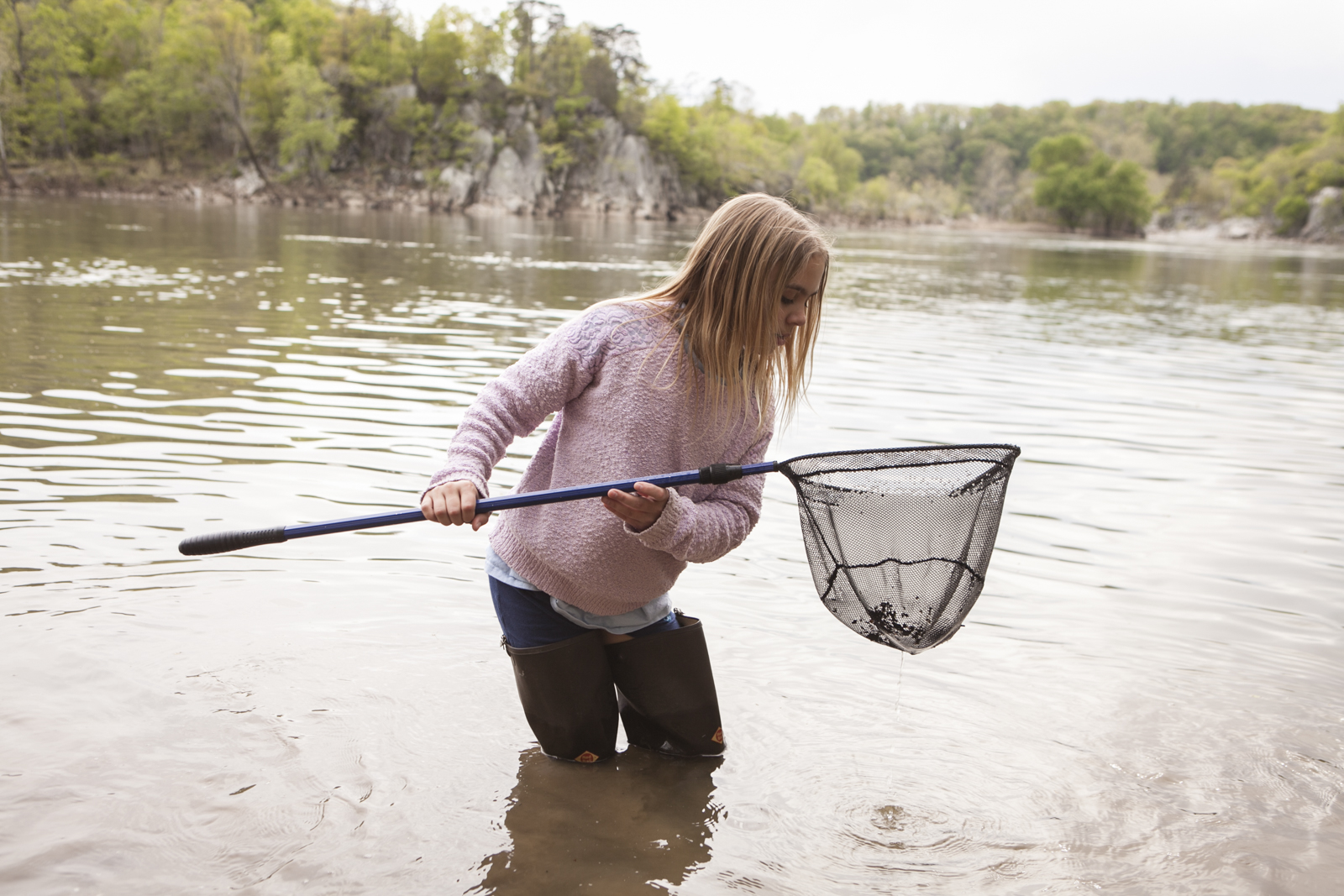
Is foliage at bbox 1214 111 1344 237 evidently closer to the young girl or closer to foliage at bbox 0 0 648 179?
foliage at bbox 0 0 648 179

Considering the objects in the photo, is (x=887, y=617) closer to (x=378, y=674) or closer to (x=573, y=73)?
(x=378, y=674)

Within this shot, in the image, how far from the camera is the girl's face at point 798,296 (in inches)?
105

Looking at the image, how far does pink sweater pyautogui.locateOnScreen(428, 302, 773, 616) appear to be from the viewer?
2.61 meters

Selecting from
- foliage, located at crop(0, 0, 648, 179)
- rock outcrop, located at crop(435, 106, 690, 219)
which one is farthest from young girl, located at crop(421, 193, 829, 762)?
foliage, located at crop(0, 0, 648, 179)

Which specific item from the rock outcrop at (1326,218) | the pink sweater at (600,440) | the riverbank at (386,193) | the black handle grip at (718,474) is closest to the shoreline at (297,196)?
the riverbank at (386,193)

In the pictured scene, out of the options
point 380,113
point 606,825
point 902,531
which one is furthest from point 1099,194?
point 606,825

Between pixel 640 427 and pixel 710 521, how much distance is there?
0.31 meters

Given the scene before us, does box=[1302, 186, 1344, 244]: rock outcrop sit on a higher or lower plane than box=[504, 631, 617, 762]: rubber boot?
higher

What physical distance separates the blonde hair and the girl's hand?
38 cm

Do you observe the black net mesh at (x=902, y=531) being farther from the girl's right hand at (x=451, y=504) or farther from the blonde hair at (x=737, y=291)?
the girl's right hand at (x=451, y=504)

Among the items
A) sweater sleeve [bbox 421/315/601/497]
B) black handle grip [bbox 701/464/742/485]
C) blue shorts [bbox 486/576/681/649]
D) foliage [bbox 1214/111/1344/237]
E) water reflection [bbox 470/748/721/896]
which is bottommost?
water reflection [bbox 470/748/721/896]

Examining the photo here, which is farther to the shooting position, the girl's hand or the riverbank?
the riverbank

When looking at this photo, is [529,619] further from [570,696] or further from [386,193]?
[386,193]

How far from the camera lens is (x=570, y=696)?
2.95m
